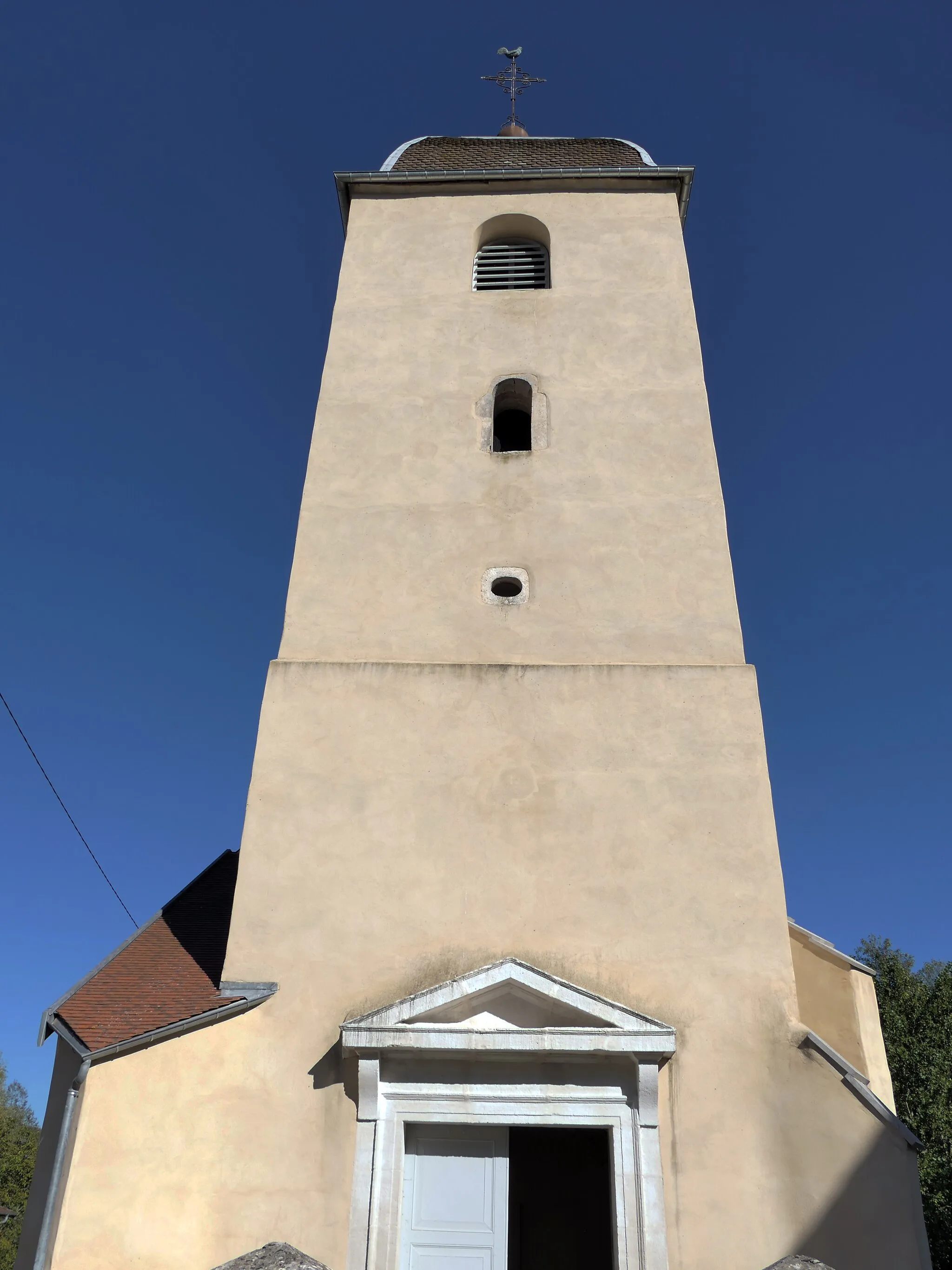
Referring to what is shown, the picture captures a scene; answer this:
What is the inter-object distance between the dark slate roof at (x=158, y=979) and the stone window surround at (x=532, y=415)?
18.5 feet

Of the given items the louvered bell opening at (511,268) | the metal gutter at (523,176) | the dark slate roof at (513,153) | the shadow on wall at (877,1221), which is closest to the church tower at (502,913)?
the shadow on wall at (877,1221)

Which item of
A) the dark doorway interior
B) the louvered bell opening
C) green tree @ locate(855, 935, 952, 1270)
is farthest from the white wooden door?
green tree @ locate(855, 935, 952, 1270)

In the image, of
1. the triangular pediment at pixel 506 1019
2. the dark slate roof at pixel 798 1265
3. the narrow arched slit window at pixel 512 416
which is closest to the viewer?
the dark slate roof at pixel 798 1265

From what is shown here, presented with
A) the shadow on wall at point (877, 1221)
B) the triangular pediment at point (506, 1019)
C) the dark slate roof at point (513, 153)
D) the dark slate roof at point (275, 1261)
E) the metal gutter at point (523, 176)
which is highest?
the dark slate roof at point (513, 153)

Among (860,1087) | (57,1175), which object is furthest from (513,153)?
(57,1175)

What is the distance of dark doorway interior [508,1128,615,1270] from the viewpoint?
35.7 ft

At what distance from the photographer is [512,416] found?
12.3 m

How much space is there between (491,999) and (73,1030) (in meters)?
3.14

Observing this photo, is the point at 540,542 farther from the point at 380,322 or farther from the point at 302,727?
the point at 380,322

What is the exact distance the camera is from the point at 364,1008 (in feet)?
25.7

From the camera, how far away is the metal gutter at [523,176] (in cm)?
1339

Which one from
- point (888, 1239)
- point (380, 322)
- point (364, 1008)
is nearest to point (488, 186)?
point (380, 322)

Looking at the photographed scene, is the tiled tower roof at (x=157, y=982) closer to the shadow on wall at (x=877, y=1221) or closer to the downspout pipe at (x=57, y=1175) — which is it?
the downspout pipe at (x=57, y=1175)

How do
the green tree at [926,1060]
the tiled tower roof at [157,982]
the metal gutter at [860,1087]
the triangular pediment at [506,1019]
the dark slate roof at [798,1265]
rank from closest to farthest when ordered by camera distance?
the dark slate roof at [798,1265] < the metal gutter at [860,1087] < the triangular pediment at [506,1019] < the tiled tower roof at [157,982] < the green tree at [926,1060]
